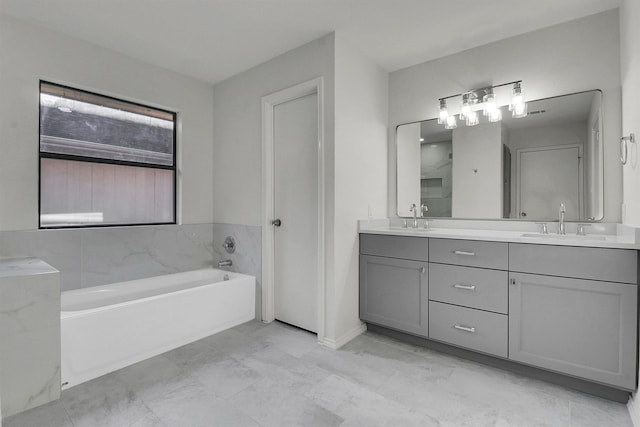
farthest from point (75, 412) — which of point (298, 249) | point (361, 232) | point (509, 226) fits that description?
point (509, 226)

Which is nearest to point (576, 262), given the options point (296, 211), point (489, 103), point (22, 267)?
point (489, 103)

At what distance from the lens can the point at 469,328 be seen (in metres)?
2.32

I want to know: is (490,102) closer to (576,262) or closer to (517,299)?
(576,262)

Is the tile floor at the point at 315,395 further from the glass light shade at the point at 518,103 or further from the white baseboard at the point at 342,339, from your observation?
the glass light shade at the point at 518,103

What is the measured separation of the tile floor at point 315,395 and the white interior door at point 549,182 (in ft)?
3.92

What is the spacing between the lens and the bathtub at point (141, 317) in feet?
6.82

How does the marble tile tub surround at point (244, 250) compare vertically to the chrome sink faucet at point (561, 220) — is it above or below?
below

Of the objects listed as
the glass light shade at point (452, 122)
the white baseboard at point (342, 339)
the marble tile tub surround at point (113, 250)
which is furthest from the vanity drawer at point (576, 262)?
the marble tile tub surround at point (113, 250)

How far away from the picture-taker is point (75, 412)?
180cm

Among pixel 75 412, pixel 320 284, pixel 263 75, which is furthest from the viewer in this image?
pixel 263 75

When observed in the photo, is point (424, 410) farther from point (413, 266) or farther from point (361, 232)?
point (361, 232)

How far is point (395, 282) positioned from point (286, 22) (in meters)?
2.15

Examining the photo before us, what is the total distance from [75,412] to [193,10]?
102 inches

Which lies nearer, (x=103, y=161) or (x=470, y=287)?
(x=470, y=287)
